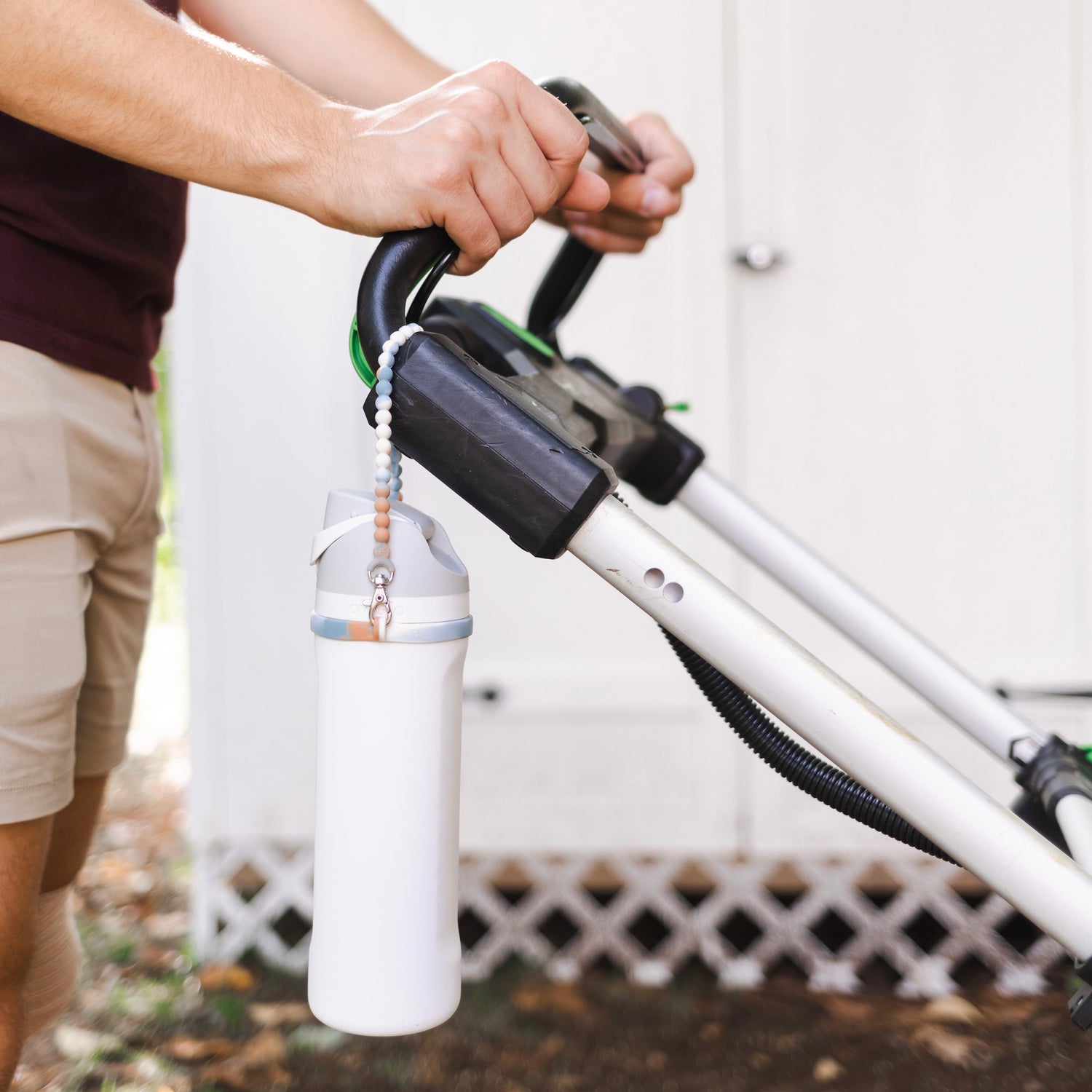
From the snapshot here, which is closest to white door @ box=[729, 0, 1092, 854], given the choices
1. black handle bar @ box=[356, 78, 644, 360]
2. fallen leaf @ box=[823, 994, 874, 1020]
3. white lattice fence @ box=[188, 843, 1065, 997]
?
white lattice fence @ box=[188, 843, 1065, 997]

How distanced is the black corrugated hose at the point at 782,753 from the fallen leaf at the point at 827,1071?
1.05 m

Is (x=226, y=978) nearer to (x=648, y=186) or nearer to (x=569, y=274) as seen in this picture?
(x=569, y=274)

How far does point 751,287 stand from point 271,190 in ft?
4.38

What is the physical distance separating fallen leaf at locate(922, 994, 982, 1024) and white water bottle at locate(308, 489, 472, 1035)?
1442 millimetres

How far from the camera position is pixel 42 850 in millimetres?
738

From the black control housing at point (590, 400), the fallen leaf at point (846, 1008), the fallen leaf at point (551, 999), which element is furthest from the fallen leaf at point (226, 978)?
the black control housing at point (590, 400)

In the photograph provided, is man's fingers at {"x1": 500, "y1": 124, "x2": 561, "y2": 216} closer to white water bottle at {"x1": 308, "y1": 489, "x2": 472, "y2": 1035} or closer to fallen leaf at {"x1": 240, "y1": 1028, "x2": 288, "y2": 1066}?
white water bottle at {"x1": 308, "y1": 489, "x2": 472, "y2": 1035}

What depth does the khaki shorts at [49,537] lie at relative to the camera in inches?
27.6

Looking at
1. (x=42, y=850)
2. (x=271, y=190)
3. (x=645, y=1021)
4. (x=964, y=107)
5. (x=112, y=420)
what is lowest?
(x=645, y=1021)

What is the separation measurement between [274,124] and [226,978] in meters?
1.64

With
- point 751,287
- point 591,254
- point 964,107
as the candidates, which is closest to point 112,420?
point 591,254

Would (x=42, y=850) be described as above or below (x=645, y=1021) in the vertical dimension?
above

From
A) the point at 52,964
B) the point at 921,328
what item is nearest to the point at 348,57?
the point at 52,964

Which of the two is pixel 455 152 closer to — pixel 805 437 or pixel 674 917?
pixel 805 437
